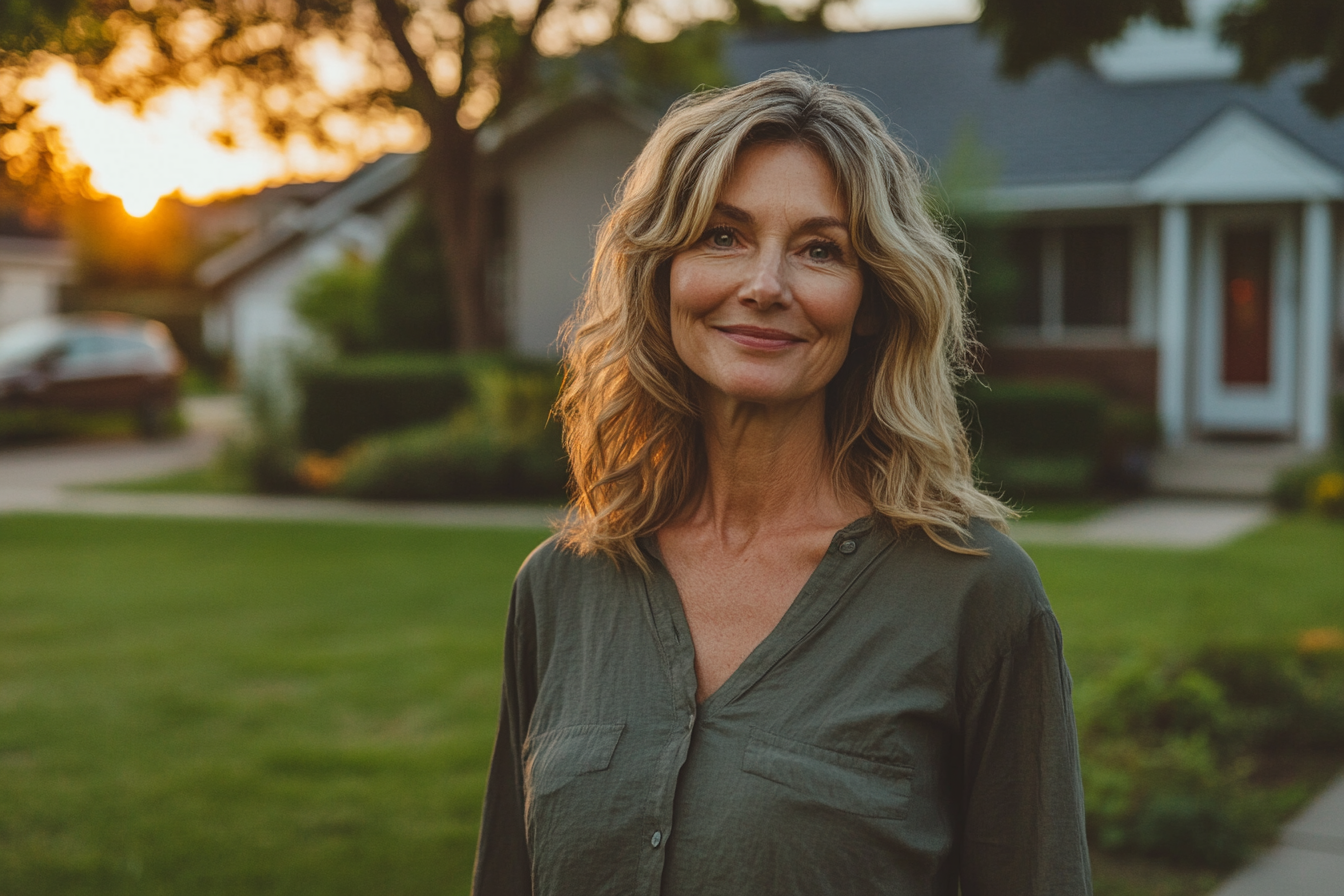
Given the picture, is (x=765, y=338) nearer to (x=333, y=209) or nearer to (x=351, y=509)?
(x=351, y=509)

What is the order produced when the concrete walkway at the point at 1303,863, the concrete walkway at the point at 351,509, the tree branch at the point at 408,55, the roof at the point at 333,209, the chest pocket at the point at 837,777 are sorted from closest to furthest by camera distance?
the chest pocket at the point at 837,777
the concrete walkway at the point at 1303,863
the concrete walkway at the point at 351,509
the tree branch at the point at 408,55
the roof at the point at 333,209

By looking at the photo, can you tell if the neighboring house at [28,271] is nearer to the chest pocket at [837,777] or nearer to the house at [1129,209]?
the house at [1129,209]

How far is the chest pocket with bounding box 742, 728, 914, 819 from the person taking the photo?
177cm

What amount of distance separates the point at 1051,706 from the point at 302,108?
565 inches

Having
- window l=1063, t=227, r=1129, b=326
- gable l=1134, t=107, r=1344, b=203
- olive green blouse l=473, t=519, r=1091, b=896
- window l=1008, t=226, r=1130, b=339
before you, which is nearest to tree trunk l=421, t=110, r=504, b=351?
window l=1008, t=226, r=1130, b=339

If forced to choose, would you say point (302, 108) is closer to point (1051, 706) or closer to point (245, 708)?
point (245, 708)

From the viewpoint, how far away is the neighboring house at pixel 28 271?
33.2 metres

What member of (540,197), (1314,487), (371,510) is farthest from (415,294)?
(1314,487)

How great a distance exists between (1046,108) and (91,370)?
16.0 meters

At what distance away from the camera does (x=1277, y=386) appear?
1569 cm

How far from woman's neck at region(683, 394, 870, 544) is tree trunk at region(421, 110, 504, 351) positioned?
1369cm

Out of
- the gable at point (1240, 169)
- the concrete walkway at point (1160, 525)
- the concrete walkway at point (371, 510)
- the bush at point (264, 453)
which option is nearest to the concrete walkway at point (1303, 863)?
the concrete walkway at point (371, 510)

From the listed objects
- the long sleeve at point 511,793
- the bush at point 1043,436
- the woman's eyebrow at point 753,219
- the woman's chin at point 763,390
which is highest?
the woman's eyebrow at point 753,219

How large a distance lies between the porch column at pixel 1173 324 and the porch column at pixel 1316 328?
1297mm
